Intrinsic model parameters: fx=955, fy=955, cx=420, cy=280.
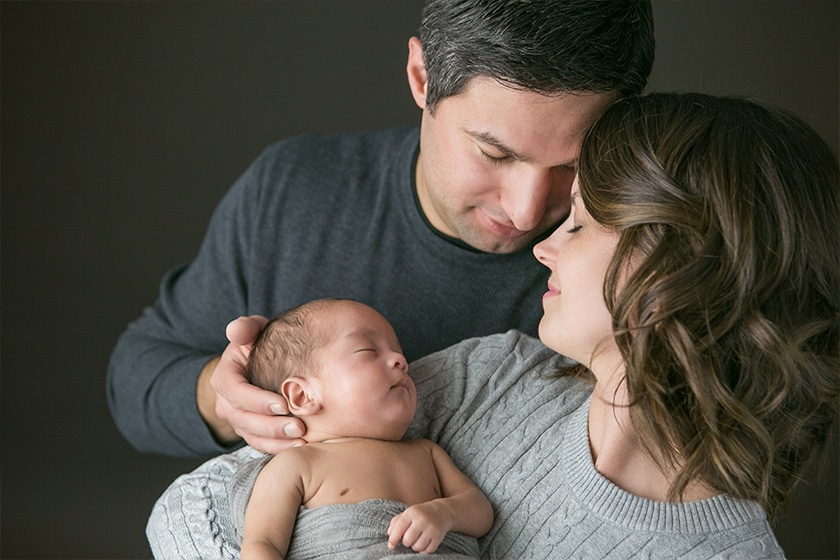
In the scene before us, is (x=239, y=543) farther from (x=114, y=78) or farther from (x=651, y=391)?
(x=114, y=78)

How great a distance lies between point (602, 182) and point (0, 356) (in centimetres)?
246

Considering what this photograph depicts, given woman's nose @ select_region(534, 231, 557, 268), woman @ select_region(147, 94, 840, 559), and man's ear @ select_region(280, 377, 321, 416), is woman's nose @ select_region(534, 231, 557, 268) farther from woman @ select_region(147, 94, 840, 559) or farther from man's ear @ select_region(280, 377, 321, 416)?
man's ear @ select_region(280, 377, 321, 416)

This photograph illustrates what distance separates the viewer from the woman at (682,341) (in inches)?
56.7

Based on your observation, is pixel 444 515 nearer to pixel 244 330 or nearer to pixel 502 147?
pixel 244 330

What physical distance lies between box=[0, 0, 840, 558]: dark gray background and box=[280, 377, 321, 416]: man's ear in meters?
1.69

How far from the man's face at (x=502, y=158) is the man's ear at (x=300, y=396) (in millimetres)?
535

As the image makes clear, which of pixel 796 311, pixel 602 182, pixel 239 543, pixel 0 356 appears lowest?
pixel 0 356

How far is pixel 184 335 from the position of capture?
7.98 feet

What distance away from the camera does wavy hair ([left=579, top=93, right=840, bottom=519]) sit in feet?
4.71

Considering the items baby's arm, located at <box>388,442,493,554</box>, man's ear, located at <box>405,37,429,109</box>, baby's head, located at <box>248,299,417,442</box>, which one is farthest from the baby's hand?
man's ear, located at <box>405,37,429,109</box>

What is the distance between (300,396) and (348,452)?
Answer: 0.46 feet

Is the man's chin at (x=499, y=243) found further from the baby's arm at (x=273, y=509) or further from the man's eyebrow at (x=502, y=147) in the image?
the baby's arm at (x=273, y=509)

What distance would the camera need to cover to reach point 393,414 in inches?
64.5

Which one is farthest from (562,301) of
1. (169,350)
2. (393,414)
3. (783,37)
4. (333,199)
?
(783,37)
